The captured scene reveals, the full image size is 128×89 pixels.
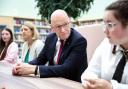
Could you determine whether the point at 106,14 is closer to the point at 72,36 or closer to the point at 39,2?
the point at 72,36

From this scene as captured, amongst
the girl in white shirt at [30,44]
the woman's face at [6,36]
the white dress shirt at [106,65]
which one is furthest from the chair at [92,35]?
the woman's face at [6,36]

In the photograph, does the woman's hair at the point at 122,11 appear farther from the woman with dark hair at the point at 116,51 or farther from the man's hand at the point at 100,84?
the man's hand at the point at 100,84

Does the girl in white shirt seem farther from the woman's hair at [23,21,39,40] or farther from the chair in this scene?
the chair

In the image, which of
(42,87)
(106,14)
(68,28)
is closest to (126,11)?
(106,14)

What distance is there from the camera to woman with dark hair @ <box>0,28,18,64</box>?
381 cm

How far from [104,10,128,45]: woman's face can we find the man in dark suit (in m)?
0.67

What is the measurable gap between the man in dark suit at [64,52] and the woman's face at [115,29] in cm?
67

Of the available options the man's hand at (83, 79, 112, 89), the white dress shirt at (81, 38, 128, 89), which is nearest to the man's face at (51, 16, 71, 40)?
the white dress shirt at (81, 38, 128, 89)

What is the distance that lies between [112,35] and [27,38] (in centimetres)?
254

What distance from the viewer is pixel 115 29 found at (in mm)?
1207

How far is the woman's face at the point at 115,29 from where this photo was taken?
1207 mm

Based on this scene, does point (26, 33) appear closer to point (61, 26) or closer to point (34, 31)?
point (34, 31)

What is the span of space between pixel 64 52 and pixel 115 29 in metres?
0.90

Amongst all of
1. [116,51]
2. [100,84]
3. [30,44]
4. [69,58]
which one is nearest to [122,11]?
[116,51]
